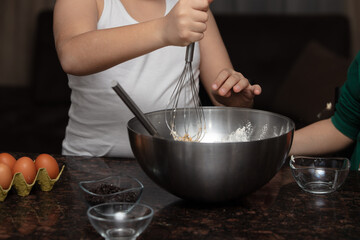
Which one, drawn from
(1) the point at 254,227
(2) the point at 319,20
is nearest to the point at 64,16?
(1) the point at 254,227

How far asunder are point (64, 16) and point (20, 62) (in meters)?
2.65

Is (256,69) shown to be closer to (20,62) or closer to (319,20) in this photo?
(319,20)

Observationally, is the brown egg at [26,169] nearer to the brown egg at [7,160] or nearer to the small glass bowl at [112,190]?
the brown egg at [7,160]

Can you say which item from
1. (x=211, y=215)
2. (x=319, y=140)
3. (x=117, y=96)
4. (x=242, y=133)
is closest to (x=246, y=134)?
(x=242, y=133)

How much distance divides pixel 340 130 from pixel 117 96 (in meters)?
0.69

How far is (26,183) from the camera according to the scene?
3.32 ft

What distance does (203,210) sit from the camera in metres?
0.96

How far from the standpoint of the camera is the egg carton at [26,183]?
3.24 ft

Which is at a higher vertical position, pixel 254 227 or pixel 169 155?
pixel 169 155

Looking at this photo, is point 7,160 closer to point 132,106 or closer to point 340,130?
point 132,106

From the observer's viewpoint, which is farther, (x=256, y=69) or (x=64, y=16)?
(x=256, y=69)

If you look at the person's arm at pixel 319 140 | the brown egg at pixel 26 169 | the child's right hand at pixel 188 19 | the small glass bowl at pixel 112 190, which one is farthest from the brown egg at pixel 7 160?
the person's arm at pixel 319 140

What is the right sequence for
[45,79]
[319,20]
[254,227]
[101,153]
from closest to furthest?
[254,227] → [101,153] → [319,20] → [45,79]

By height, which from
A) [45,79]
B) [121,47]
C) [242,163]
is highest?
[121,47]
